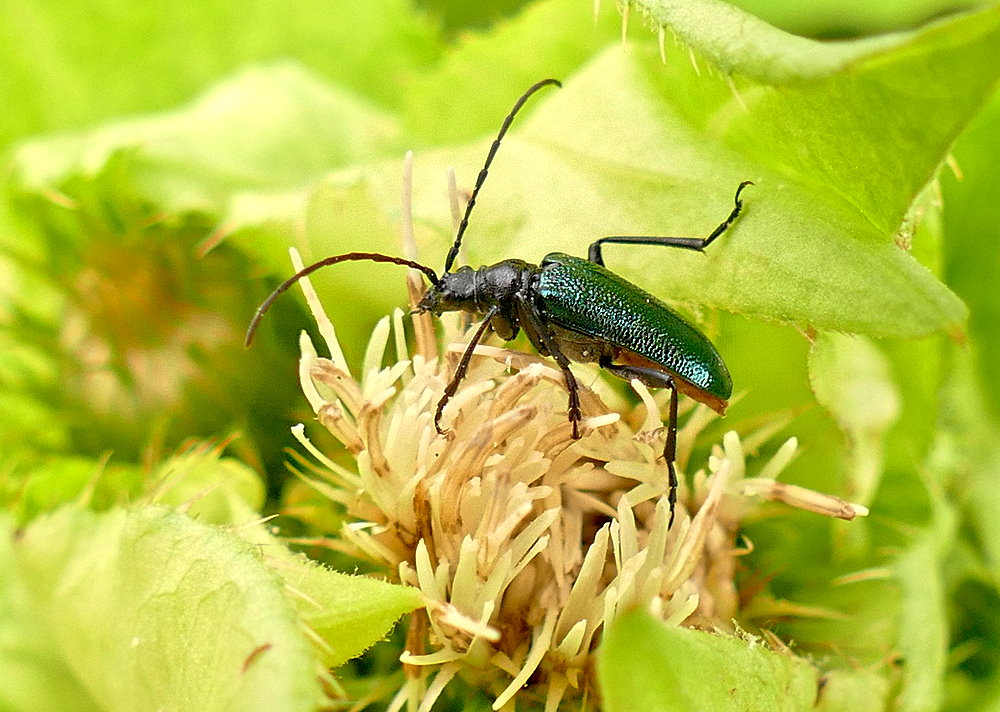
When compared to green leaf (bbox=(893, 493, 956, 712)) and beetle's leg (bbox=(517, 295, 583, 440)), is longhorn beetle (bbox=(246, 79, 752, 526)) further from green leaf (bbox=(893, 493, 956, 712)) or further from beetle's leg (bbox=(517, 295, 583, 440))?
green leaf (bbox=(893, 493, 956, 712))

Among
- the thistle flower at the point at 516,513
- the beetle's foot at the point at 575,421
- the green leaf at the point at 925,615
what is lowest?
the green leaf at the point at 925,615

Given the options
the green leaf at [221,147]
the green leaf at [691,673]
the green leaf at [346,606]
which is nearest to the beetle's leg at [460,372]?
the green leaf at [346,606]

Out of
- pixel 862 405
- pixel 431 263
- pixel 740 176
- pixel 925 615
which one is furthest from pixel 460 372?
pixel 925 615

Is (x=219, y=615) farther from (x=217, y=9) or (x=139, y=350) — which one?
(x=217, y=9)

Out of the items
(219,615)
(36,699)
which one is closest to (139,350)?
(36,699)

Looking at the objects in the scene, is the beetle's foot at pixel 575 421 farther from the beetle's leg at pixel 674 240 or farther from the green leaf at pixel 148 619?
the green leaf at pixel 148 619

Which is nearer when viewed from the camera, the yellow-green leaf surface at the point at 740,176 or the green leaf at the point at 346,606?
the yellow-green leaf surface at the point at 740,176

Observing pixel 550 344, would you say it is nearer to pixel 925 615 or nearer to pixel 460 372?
pixel 460 372
